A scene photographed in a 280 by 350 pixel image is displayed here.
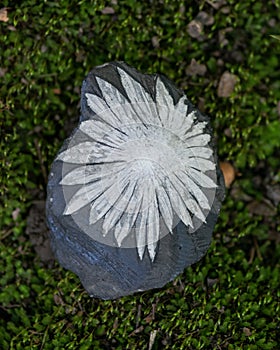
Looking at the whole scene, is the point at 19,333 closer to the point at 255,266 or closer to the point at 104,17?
the point at 255,266

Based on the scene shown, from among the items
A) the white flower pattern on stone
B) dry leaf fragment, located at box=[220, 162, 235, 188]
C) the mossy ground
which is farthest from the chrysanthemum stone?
dry leaf fragment, located at box=[220, 162, 235, 188]

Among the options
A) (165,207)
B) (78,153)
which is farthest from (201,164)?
(78,153)

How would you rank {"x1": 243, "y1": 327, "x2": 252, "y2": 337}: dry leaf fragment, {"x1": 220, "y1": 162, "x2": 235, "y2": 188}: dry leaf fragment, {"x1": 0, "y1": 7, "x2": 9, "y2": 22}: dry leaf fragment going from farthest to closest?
1. {"x1": 220, "y1": 162, "x2": 235, "y2": 188}: dry leaf fragment
2. {"x1": 0, "y1": 7, "x2": 9, "y2": 22}: dry leaf fragment
3. {"x1": 243, "y1": 327, "x2": 252, "y2": 337}: dry leaf fragment

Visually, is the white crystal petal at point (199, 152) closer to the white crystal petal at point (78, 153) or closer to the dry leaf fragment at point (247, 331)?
the white crystal petal at point (78, 153)

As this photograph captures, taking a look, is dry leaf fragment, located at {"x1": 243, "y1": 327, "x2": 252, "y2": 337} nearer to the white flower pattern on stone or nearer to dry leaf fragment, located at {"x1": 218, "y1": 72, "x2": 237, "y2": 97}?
the white flower pattern on stone

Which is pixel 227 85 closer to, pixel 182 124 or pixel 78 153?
pixel 182 124

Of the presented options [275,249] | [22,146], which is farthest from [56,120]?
[275,249]

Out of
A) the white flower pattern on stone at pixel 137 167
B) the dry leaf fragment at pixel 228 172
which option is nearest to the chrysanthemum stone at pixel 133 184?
the white flower pattern on stone at pixel 137 167
